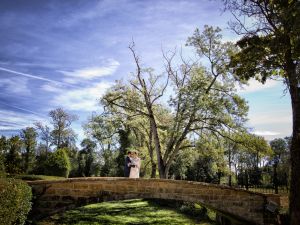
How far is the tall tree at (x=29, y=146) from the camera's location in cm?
3669

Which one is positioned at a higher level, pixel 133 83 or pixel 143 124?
pixel 133 83

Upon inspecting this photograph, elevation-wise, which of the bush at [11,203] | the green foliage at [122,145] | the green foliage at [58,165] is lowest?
the bush at [11,203]

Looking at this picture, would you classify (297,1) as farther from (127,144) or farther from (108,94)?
(127,144)

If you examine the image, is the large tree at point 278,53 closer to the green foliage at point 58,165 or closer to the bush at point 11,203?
the bush at point 11,203

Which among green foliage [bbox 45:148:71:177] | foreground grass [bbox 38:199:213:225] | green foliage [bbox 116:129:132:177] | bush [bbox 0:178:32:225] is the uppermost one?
green foliage [bbox 116:129:132:177]

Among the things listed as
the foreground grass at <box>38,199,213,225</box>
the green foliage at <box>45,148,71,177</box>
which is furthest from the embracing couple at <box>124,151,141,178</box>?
the green foliage at <box>45,148,71,177</box>

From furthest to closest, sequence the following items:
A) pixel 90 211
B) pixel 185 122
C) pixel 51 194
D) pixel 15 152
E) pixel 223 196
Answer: pixel 15 152 < pixel 185 122 < pixel 90 211 < pixel 223 196 < pixel 51 194

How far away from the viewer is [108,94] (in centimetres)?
2359

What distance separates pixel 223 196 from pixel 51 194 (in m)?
7.18

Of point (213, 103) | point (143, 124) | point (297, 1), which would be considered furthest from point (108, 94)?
point (297, 1)

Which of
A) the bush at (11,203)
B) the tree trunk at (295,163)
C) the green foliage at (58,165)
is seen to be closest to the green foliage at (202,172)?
the green foliage at (58,165)

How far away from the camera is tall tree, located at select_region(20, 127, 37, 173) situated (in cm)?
3669

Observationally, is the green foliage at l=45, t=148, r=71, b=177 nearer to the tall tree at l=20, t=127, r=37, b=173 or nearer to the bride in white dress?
the tall tree at l=20, t=127, r=37, b=173

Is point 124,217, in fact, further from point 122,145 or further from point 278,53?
point 122,145
